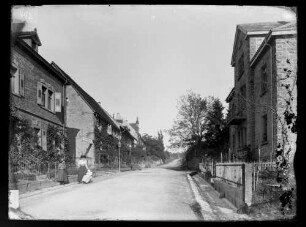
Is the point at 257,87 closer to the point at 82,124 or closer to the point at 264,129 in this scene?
the point at 264,129

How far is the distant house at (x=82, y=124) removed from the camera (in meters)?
9.15

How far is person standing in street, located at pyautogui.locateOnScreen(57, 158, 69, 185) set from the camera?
31.0ft

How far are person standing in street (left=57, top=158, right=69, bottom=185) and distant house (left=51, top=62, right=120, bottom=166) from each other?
0.48 metres

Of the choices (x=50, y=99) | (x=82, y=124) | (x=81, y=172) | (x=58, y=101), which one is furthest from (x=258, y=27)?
(x=50, y=99)

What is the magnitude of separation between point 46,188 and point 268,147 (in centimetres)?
882

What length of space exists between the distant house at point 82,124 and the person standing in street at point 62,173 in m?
0.48

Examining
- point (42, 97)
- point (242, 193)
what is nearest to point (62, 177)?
point (42, 97)

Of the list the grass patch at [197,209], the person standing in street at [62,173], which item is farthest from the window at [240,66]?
the person standing in street at [62,173]

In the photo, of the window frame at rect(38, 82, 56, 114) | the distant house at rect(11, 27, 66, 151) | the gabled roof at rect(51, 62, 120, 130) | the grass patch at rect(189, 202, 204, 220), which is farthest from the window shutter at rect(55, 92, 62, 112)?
the grass patch at rect(189, 202, 204, 220)

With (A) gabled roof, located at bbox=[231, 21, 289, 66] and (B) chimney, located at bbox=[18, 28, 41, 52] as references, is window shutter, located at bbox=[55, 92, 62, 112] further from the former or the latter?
(A) gabled roof, located at bbox=[231, 21, 289, 66]

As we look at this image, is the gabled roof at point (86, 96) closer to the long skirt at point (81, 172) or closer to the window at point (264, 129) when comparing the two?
the long skirt at point (81, 172)

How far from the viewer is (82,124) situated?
10297 millimetres
